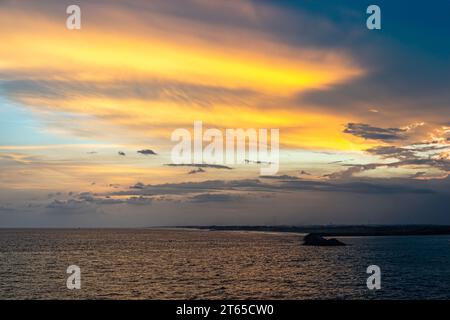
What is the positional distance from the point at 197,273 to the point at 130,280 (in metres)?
12.1

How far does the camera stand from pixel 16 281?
64.9 metres

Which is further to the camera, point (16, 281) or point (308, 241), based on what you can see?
point (308, 241)

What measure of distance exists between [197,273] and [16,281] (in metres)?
25.7
